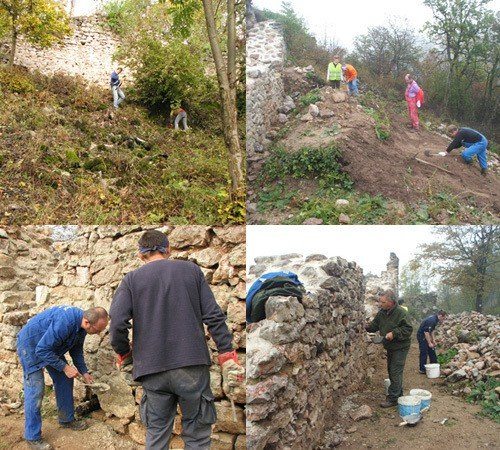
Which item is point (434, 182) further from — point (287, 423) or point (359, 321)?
point (287, 423)

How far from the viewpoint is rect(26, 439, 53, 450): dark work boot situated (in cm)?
348

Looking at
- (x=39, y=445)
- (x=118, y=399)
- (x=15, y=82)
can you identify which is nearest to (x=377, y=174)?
(x=118, y=399)

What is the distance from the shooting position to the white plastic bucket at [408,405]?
4.18 metres

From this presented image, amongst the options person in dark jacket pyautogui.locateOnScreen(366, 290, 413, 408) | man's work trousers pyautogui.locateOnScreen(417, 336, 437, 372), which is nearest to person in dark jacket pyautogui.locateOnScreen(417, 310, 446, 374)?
man's work trousers pyautogui.locateOnScreen(417, 336, 437, 372)

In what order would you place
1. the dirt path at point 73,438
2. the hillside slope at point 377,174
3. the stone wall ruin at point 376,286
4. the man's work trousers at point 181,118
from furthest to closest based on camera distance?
the man's work trousers at point 181,118, the stone wall ruin at point 376,286, the hillside slope at point 377,174, the dirt path at point 73,438

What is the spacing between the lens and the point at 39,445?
3.49 m

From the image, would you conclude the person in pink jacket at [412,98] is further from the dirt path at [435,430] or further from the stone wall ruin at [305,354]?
the dirt path at [435,430]

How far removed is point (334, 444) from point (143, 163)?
12.0ft

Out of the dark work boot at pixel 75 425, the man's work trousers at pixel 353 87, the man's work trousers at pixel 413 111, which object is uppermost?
the man's work trousers at pixel 353 87

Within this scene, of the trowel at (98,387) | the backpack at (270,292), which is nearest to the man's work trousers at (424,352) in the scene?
the backpack at (270,292)

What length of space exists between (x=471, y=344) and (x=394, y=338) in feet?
2.62

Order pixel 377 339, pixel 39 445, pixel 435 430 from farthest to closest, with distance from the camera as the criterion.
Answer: pixel 377 339 < pixel 435 430 < pixel 39 445

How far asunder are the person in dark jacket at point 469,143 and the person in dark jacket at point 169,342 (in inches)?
140

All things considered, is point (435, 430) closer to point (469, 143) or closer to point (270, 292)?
point (270, 292)
